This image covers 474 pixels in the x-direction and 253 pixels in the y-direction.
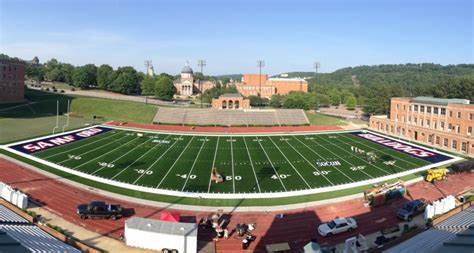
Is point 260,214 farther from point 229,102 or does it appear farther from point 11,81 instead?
point 11,81

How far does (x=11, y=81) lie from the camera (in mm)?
74438

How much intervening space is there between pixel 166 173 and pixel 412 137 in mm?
42416

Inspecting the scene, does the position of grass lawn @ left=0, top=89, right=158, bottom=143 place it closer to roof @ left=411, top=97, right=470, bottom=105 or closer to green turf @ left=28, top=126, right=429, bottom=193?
green turf @ left=28, top=126, right=429, bottom=193

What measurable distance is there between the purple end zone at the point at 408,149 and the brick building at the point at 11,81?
66079 mm

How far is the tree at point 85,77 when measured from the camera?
10475 cm

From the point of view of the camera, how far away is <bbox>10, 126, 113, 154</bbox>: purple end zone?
43156 mm

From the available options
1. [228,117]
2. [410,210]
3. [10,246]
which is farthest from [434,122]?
[10,246]

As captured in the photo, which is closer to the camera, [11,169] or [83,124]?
[11,169]

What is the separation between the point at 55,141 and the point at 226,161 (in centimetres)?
2274

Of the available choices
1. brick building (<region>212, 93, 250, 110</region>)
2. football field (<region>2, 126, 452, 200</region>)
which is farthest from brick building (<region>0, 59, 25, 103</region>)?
brick building (<region>212, 93, 250, 110</region>)

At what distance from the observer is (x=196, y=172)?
36.1 m

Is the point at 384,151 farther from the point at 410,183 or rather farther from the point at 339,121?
the point at 339,121

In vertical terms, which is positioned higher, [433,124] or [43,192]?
[433,124]

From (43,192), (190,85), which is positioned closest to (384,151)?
(43,192)
